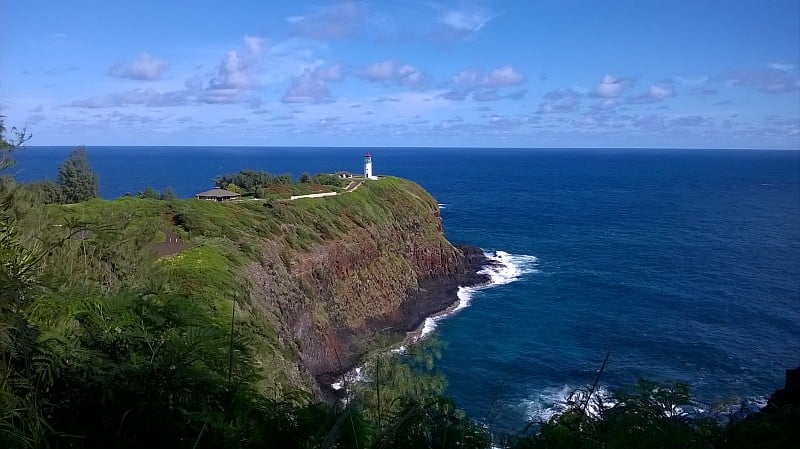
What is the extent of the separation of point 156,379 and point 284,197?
51.2m

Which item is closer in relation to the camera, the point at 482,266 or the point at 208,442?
the point at 208,442

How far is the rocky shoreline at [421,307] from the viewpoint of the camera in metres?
40.4

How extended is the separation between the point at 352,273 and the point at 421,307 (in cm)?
852

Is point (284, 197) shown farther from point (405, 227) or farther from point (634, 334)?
point (634, 334)

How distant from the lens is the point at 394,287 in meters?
56.6

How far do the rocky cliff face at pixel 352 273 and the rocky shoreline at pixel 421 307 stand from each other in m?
0.12

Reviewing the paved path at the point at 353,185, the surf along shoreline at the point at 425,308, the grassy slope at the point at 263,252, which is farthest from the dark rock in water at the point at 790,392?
the paved path at the point at 353,185

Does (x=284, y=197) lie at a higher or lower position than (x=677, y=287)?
higher

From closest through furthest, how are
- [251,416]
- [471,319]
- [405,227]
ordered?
1. [251,416]
2. [471,319]
3. [405,227]

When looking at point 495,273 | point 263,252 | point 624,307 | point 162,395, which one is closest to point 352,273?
point 263,252

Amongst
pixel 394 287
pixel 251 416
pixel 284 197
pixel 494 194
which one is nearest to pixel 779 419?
pixel 251 416

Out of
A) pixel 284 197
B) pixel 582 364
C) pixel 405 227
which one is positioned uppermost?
pixel 284 197

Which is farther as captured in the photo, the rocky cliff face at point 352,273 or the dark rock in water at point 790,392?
the rocky cliff face at point 352,273

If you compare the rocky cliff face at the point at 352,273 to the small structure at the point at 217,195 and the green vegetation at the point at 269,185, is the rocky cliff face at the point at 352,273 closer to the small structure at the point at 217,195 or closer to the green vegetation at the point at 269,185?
the green vegetation at the point at 269,185
